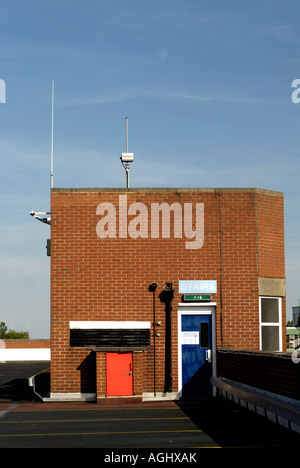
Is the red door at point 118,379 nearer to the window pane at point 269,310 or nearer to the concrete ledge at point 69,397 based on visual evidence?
the concrete ledge at point 69,397

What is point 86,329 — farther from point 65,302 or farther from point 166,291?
point 166,291

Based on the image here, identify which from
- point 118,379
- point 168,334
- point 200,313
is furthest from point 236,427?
point 200,313

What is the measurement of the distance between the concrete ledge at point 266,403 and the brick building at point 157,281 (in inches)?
81.8

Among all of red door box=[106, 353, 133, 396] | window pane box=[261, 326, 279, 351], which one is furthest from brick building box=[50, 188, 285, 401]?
red door box=[106, 353, 133, 396]

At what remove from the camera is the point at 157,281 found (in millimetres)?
20250

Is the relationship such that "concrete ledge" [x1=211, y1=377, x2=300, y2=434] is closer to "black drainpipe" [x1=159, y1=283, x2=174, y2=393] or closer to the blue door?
the blue door

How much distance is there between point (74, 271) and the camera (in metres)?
20.3

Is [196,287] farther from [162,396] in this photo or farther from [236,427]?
[236,427]

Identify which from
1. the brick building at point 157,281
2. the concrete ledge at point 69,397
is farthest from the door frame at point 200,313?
the concrete ledge at point 69,397

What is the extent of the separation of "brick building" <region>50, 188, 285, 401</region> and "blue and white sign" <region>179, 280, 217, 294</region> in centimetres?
3

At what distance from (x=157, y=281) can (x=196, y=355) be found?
8.22ft

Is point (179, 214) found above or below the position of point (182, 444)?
above
